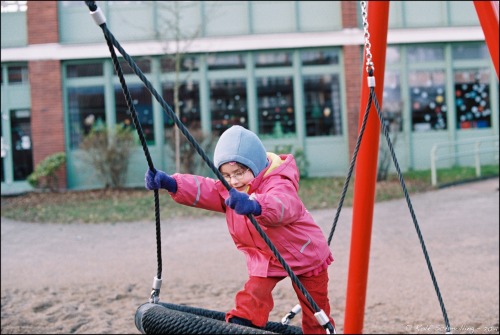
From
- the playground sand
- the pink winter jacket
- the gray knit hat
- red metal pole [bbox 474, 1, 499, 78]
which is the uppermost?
red metal pole [bbox 474, 1, 499, 78]

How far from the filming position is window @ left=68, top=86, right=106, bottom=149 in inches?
627

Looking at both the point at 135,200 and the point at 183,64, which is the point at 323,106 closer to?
the point at 183,64

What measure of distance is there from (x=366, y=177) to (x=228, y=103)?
1371 centimetres

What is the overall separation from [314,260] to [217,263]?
18.5 ft

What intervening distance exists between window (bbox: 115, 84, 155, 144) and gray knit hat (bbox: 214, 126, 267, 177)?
13.6 meters

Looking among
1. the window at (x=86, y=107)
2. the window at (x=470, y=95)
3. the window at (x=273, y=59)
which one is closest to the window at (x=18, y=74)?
the window at (x=86, y=107)

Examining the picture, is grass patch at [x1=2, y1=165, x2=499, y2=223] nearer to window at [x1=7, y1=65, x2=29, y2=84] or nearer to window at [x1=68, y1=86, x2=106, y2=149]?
window at [x1=68, y1=86, x2=106, y2=149]

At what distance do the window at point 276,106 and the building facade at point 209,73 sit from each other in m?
0.02

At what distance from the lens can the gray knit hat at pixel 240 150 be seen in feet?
7.21

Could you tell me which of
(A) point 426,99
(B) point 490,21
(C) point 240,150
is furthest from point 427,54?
(B) point 490,21

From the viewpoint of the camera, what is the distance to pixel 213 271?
7562 millimetres

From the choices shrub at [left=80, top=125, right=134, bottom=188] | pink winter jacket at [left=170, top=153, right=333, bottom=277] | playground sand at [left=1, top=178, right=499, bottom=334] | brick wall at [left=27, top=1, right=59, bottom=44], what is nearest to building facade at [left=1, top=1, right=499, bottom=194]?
brick wall at [left=27, top=1, right=59, bottom=44]

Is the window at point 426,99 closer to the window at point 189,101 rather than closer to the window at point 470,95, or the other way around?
the window at point 470,95

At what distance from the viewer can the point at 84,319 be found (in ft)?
19.2
